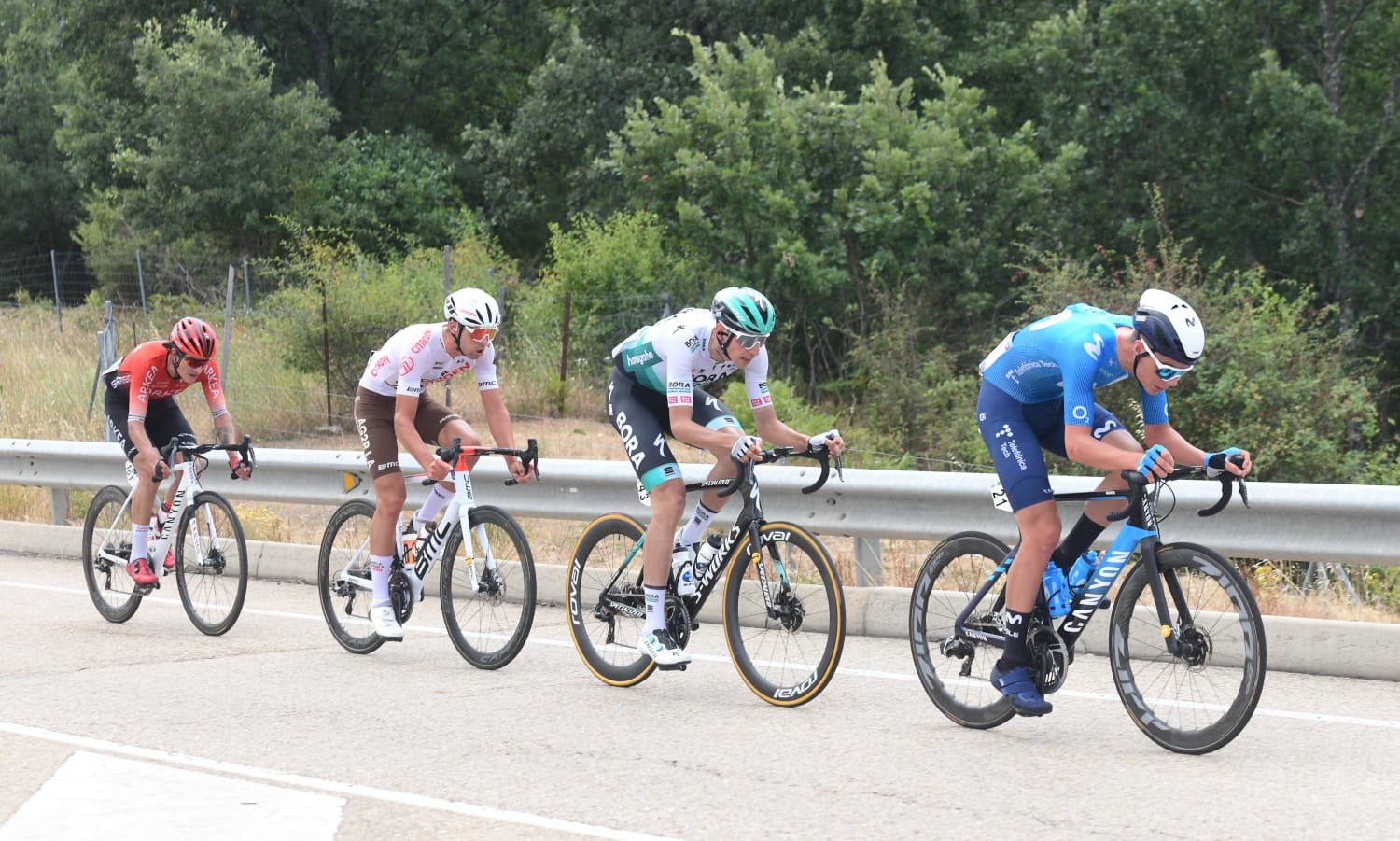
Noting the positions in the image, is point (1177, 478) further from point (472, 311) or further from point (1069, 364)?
point (472, 311)

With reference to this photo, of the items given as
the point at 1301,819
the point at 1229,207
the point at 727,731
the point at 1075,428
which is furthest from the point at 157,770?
the point at 1229,207

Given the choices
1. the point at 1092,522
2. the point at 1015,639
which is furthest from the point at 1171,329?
the point at 1015,639

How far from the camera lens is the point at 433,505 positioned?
8797 mm

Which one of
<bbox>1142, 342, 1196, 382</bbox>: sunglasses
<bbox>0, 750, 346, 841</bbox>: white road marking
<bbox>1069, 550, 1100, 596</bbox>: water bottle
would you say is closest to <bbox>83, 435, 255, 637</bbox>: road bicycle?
<bbox>0, 750, 346, 841</bbox>: white road marking

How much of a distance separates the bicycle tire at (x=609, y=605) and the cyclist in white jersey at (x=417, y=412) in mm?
597

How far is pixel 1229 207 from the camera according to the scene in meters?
27.2

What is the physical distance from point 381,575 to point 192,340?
2.08 meters

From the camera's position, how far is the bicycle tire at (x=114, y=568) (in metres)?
10.3

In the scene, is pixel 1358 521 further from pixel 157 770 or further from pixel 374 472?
pixel 157 770

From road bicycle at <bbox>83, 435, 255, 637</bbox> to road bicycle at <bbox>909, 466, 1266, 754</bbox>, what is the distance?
4626 millimetres

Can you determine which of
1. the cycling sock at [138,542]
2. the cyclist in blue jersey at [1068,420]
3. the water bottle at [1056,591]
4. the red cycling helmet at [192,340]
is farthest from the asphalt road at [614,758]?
the red cycling helmet at [192,340]

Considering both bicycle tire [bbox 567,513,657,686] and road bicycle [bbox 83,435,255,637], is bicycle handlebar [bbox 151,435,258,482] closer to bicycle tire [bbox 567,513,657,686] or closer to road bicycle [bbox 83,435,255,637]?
road bicycle [bbox 83,435,255,637]

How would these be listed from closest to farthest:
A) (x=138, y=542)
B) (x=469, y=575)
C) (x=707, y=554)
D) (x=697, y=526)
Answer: (x=707, y=554), (x=697, y=526), (x=469, y=575), (x=138, y=542)

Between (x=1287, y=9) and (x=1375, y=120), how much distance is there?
2.28 meters
